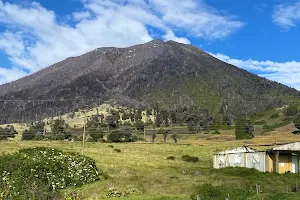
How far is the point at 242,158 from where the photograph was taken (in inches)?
2063

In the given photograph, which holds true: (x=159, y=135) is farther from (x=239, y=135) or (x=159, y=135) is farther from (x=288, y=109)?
(x=288, y=109)

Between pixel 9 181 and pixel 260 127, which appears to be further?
pixel 260 127

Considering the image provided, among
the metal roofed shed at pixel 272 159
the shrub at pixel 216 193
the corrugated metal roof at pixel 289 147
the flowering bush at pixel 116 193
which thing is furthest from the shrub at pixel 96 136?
the shrub at pixel 216 193

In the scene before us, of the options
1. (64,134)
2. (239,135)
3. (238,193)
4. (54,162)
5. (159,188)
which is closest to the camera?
(238,193)

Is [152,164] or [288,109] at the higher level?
[288,109]

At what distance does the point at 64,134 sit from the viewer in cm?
11294

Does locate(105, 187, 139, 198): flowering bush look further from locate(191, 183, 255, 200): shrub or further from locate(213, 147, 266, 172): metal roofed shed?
locate(213, 147, 266, 172): metal roofed shed

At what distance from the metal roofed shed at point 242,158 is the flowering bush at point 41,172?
72.9ft

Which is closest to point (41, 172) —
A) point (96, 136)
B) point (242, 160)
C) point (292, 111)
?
point (242, 160)

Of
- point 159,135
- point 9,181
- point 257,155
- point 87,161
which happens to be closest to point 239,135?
point 159,135

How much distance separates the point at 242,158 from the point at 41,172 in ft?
98.0

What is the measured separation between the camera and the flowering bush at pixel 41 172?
27445mm

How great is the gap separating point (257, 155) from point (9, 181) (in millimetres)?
32679

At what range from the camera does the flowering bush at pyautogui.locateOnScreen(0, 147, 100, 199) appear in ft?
90.0
